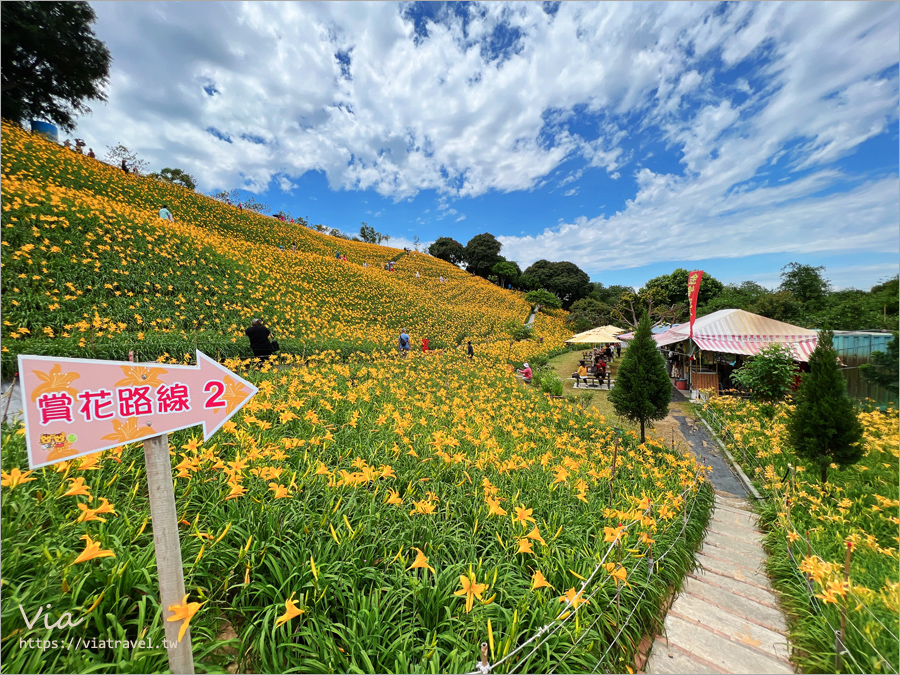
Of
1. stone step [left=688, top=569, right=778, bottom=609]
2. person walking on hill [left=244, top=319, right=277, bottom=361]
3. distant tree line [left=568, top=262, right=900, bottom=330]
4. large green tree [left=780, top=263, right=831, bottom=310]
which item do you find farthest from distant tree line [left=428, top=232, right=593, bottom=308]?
→ stone step [left=688, top=569, right=778, bottom=609]

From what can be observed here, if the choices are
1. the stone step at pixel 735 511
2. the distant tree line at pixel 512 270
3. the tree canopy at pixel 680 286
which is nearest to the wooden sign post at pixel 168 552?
the stone step at pixel 735 511

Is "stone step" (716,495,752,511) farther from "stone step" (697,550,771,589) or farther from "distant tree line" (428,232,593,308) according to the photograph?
"distant tree line" (428,232,593,308)

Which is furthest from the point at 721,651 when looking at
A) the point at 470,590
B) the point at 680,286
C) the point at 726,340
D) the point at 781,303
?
the point at 680,286

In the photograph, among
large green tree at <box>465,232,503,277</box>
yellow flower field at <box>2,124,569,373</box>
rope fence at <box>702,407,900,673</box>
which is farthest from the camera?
large green tree at <box>465,232,503,277</box>

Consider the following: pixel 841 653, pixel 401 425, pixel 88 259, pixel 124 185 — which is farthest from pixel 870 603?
pixel 124 185

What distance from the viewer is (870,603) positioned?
7.55 feet

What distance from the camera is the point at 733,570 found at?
10.9ft

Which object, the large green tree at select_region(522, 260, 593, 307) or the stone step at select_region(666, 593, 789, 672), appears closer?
the stone step at select_region(666, 593, 789, 672)

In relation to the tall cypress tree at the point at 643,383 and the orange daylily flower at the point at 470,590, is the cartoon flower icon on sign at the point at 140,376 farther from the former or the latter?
the tall cypress tree at the point at 643,383

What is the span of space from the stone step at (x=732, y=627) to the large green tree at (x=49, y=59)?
14085 millimetres

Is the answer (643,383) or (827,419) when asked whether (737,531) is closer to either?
(827,419)

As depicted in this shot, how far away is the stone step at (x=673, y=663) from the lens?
6.72 feet

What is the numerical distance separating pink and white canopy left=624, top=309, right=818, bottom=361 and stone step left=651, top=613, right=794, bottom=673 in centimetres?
870

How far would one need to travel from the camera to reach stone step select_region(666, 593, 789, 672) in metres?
2.27
